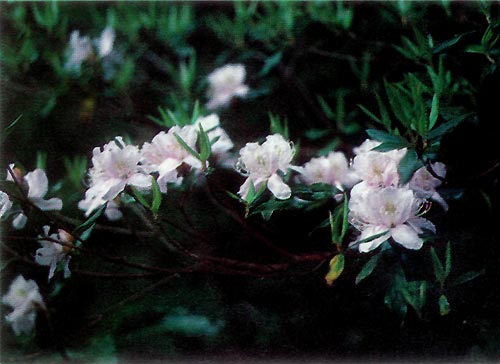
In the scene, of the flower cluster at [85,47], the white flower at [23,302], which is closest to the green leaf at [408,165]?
the white flower at [23,302]

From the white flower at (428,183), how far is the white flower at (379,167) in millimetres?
44

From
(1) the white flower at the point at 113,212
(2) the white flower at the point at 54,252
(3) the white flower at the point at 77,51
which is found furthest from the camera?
(3) the white flower at the point at 77,51

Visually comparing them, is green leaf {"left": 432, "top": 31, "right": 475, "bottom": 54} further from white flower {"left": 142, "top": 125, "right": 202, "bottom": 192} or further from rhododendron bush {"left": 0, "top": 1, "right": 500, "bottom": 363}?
white flower {"left": 142, "top": 125, "right": 202, "bottom": 192}

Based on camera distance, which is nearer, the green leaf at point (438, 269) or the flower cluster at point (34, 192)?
the green leaf at point (438, 269)

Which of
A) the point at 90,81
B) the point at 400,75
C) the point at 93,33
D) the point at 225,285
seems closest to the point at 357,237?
the point at 225,285

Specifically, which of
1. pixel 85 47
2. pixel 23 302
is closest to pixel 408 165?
pixel 23 302

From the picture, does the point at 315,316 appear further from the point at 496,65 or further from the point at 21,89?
the point at 21,89

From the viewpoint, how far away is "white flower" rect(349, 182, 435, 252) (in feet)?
2.96

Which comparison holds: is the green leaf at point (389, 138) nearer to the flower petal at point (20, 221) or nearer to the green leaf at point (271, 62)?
the flower petal at point (20, 221)

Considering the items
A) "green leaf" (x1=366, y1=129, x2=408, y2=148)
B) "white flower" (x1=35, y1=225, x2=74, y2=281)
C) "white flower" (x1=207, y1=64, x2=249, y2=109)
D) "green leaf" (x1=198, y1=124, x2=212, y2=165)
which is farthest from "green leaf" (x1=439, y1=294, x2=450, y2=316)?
"white flower" (x1=207, y1=64, x2=249, y2=109)

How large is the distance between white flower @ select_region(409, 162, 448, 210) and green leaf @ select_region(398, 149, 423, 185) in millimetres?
68

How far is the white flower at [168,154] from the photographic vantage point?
973 mm

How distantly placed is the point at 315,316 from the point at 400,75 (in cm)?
60

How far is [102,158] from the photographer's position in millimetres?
972
